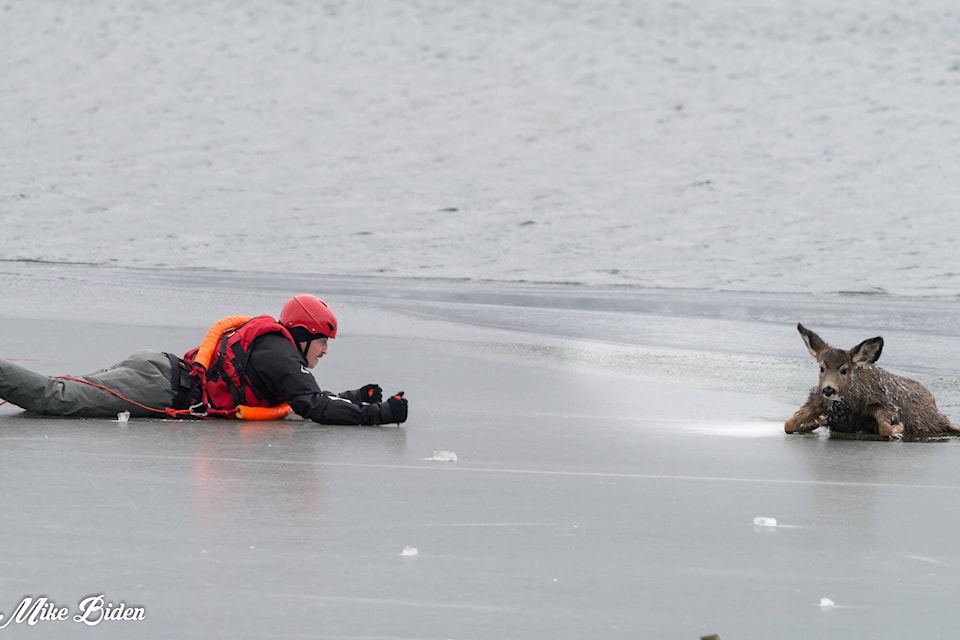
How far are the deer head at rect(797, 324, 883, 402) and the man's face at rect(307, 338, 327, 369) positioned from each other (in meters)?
2.92

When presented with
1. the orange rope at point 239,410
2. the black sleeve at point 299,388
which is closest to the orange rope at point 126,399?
the orange rope at point 239,410

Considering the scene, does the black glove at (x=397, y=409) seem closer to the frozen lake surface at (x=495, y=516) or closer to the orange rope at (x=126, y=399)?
the frozen lake surface at (x=495, y=516)

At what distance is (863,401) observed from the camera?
32.6ft

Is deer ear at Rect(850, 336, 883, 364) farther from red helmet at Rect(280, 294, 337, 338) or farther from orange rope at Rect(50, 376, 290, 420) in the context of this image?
orange rope at Rect(50, 376, 290, 420)

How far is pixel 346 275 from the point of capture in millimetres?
24875

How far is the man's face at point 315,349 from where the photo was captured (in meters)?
9.73

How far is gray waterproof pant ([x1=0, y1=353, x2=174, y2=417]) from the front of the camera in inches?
374

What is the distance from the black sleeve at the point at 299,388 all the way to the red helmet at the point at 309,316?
0.14 meters

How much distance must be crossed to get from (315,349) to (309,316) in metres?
0.27

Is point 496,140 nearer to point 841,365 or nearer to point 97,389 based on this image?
point 841,365

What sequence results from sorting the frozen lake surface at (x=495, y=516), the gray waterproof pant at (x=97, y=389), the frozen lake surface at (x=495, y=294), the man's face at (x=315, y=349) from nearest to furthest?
the frozen lake surface at (x=495, y=516), the frozen lake surface at (x=495, y=294), the gray waterproof pant at (x=97, y=389), the man's face at (x=315, y=349)

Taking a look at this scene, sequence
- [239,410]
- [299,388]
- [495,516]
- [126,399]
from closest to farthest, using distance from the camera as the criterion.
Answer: [495,516], [299,388], [126,399], [239,410]
